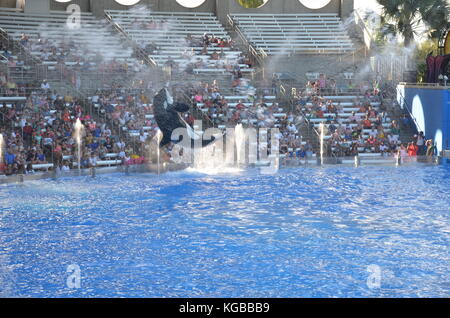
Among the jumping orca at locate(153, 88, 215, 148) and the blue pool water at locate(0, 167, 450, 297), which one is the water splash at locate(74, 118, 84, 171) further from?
the jumping orca at locate(153, 88, 215, 148)

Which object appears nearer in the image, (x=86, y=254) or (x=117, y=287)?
(x=117, y=287)

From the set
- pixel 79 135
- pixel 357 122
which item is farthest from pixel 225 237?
pixel 357 122

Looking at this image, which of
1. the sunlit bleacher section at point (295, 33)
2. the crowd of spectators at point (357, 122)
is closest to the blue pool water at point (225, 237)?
the crowd of spectators at point (357, 122)

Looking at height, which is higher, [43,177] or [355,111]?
[355,111]

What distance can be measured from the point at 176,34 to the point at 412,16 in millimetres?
10162

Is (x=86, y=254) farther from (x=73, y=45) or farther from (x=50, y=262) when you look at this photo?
(x=73, y=45)

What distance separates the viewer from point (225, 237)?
39.9ft

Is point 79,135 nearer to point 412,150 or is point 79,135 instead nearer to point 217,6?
point 412,150

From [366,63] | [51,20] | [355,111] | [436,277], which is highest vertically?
[51,20]

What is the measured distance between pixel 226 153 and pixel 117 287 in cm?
1396

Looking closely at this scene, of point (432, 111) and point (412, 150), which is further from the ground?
point (432, 111)

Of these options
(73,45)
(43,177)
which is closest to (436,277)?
(43,177)

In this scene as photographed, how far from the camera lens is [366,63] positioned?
30516 millimetres
